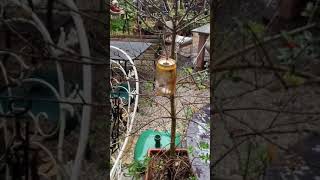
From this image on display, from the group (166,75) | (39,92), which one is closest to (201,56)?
(166,75)

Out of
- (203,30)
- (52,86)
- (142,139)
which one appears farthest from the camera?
(203,30)

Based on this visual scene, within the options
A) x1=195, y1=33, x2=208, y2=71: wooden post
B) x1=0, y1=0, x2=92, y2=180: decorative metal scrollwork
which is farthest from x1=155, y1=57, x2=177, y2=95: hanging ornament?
x1=195, y1=33, x2=208, y2=71: wooden post

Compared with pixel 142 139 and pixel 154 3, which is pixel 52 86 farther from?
pixel 142 139

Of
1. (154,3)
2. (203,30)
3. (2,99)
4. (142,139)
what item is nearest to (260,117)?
(2,99)

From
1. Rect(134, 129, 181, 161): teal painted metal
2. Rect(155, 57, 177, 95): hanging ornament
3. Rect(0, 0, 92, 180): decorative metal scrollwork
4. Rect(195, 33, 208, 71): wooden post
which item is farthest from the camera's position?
Rect(195, 33, 208, 71): wooden post

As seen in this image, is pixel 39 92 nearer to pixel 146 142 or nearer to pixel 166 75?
pixel 166 75

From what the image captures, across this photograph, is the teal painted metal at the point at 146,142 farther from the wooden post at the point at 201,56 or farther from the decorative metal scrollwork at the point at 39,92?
the decorative metal scrollwork at the point at 39,92

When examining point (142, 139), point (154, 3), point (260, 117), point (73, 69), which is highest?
point (154, 3)

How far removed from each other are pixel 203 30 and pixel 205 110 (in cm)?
139

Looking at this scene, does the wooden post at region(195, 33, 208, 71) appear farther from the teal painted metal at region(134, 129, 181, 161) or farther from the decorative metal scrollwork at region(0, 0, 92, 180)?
the decorative metal scrollwork at region(0, 0, 92, 180)

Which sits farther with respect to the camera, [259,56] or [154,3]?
[154,3]

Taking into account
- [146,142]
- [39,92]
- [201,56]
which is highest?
[201,56]

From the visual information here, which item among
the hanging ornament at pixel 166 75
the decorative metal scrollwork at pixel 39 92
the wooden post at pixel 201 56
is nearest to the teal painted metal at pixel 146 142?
the wooden post at pixel 201 56

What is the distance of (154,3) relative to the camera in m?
2.72
